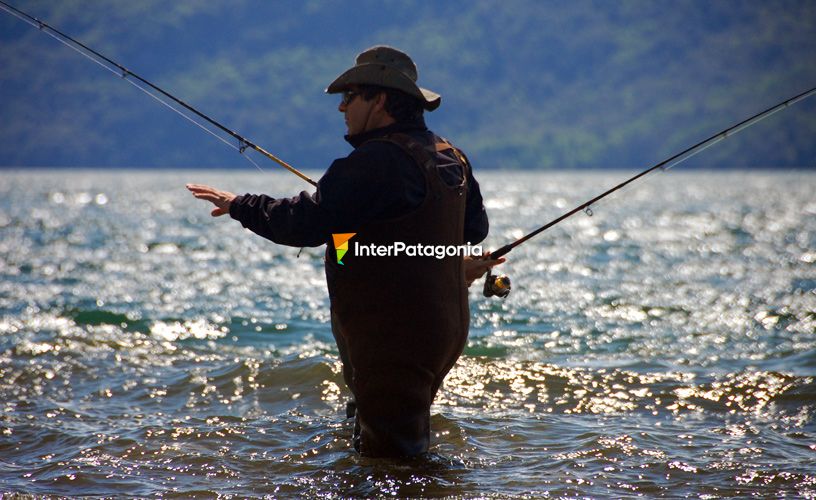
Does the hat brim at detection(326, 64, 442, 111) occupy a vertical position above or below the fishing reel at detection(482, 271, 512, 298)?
above

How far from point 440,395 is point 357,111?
3536 millimetres

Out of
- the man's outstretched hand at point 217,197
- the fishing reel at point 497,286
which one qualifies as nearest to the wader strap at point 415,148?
the man's outstretched hand at point 217,197

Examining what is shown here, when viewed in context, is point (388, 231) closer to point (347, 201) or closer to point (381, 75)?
point (347, 201)

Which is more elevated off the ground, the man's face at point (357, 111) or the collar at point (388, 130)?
the man's face at point (357, 111)

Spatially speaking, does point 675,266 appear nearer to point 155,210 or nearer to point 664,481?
point 664,481

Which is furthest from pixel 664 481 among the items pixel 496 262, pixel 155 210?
pixel 155 210

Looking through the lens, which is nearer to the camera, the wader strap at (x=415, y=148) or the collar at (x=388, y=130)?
the wader strap at (x=415, y=148)

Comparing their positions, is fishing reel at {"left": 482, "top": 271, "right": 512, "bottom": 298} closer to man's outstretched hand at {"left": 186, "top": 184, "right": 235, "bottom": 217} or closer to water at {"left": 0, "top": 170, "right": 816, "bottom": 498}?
water at {"left": 0, "top": 170, "right": 816, "bottom": 498}

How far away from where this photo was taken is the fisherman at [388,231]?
527 cm

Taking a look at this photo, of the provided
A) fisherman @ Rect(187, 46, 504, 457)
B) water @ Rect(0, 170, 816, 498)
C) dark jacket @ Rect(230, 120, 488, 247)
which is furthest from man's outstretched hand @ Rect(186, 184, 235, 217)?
water @ Rect(0, 170, 816, 498)

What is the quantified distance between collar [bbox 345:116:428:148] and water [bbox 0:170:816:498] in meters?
1.93

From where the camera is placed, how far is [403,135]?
17.8 ft

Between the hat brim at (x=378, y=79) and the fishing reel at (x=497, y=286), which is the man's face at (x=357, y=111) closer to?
the hat brim at (x=378, y=79)

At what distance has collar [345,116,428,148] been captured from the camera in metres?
5.51
